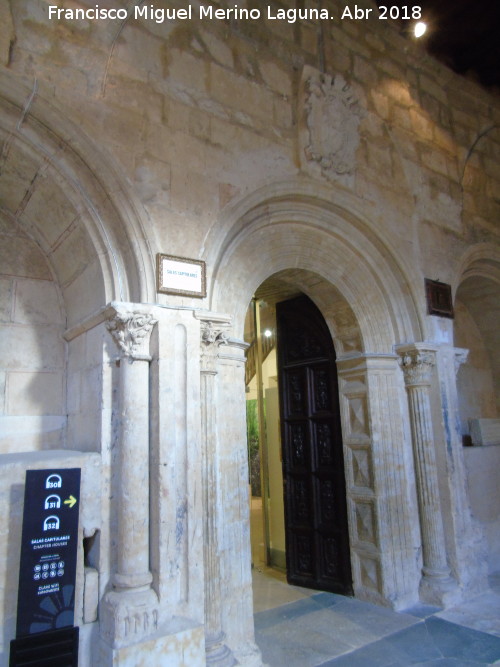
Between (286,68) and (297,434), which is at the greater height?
(286,68)

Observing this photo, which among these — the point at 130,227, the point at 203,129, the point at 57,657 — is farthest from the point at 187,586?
the point at 203,129

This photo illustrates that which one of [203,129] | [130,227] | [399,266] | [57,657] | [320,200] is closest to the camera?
[57,657]

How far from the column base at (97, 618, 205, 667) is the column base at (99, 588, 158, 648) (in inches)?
1.1

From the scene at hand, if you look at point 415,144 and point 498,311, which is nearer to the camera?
point 415,144

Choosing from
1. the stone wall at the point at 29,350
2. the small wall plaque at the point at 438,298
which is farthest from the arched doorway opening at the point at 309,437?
the stone wall at the point at 29,350

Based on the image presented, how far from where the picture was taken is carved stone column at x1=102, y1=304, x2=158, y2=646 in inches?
95.3

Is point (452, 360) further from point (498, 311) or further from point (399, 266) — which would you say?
point (498, 311)

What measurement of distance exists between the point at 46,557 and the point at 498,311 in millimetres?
5293

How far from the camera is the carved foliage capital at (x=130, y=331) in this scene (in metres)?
2.68

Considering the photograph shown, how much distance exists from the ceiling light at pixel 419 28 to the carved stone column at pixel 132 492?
13.4 feet

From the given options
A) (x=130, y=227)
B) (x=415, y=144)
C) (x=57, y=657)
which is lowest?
(x=57, y=657)

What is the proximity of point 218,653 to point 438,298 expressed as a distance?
10.5ft

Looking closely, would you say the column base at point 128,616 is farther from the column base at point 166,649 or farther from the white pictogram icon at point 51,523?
the white pictogram icon at point 51,523

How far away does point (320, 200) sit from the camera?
12.7 ft
